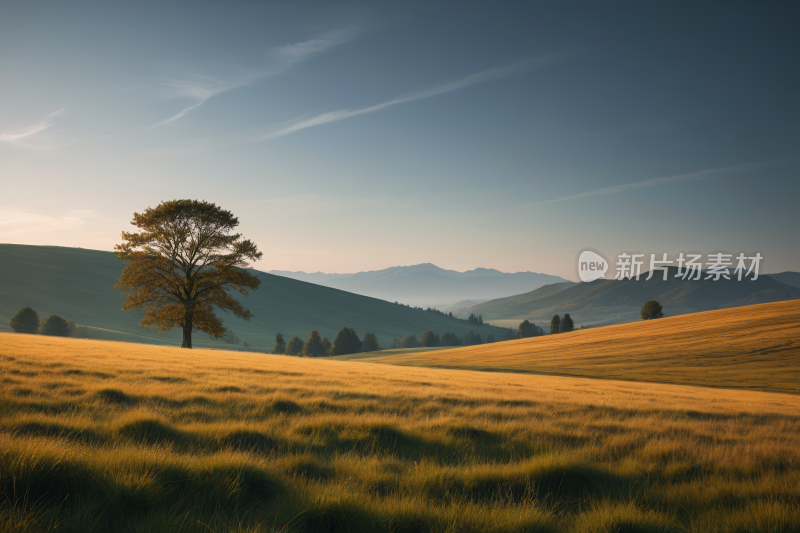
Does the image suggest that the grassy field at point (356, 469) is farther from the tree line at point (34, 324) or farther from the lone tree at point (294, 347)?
the lone tree at point (294, 347)

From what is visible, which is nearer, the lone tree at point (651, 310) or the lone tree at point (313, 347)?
the lone tree at point (651, 310)

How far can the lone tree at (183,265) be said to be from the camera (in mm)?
31672

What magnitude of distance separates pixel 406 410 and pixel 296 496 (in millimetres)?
6063

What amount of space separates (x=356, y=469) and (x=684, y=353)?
5921 centimetres

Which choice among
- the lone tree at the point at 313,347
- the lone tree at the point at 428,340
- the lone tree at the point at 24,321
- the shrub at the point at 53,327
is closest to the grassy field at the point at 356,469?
the shrub at the point at 53,327

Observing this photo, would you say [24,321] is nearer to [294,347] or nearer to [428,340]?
[294,347]

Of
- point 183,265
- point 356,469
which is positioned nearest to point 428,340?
point 183,265

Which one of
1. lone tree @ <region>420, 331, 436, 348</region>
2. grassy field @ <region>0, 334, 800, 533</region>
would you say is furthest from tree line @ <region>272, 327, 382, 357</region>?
grassy field @ <region>0, 334, 800, 533</region>

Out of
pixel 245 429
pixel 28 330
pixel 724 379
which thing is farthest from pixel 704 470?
pixel 28 330

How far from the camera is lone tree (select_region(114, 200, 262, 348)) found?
31.7 metres

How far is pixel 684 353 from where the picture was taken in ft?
169

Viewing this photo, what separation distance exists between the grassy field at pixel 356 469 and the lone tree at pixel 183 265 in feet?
81.8

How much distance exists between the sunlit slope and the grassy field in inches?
1626

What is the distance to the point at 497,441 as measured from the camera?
7074 millimetres
